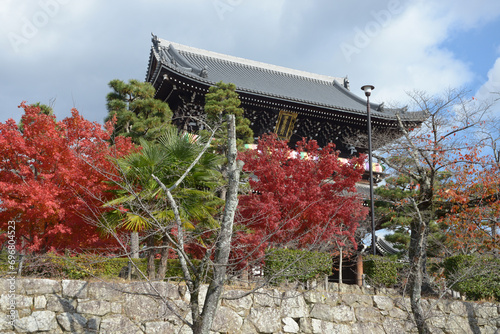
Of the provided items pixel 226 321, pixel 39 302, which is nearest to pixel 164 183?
pixel 226 321

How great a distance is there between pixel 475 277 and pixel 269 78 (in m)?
19.2

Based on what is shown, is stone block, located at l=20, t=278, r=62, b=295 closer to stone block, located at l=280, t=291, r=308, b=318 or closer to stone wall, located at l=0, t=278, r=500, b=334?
stone wall, located at l=0, t=278, r=500, b=334

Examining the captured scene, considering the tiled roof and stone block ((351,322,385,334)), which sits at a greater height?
the tiled roof

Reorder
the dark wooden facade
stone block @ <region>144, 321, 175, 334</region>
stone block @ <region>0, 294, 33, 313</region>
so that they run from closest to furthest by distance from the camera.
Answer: stone block @ <region>0, 294, 33, 313</region> < stone block @ <region>144, 321, 175, 334</region> < the dark wooden facade

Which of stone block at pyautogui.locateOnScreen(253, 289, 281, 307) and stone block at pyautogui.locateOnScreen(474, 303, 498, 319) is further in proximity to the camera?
stone block at pyautogui.locateOnScreen(474, 303, 498, 319)

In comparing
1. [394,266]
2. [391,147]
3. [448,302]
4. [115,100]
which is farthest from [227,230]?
[115,100]

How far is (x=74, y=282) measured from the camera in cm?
928

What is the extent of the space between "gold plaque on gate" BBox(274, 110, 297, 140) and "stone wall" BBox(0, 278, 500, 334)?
1141cm

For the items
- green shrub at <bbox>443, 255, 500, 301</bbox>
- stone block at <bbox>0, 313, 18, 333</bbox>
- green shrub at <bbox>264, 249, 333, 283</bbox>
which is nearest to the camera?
stone block at <bbox>0, 313, 18, 333</bbox>

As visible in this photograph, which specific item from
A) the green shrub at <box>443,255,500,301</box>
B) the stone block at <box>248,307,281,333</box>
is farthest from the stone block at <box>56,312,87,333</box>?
the green shrub at <box>443,255,500,301</box>

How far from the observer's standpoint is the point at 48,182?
34.1 feet

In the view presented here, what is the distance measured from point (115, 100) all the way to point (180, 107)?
3587 mm

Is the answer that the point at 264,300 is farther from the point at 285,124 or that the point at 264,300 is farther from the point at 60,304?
the point at 285,124

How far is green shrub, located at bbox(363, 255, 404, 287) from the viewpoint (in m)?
12.5
